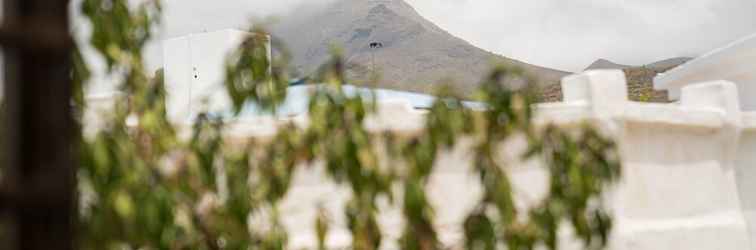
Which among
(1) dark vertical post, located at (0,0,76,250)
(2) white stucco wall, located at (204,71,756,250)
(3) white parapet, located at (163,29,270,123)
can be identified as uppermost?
(3) white parapet, located at (163,29,270,123)

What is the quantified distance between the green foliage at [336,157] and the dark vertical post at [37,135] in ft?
6.37

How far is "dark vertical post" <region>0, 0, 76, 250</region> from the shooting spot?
1354 millimetres

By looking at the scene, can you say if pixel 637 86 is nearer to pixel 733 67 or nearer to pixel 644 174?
pixel 733 67

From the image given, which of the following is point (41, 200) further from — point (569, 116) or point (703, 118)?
point (703, 118)

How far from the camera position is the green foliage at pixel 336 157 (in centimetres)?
362

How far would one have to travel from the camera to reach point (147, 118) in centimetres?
376

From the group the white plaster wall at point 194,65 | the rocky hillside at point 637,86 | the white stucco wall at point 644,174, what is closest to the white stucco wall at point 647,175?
the white stucco wall at point 644,174

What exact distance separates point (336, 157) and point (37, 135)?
2224mm

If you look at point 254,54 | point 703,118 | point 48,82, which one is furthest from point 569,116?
point 48,82

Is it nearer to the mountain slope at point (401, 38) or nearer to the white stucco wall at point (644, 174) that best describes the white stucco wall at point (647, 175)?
the white stucco wall at point (644, 174)

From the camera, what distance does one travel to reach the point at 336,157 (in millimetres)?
3568

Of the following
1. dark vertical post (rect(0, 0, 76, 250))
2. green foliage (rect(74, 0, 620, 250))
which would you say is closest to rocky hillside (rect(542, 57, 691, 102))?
green foliage (rect(74, 0, 620, 250))

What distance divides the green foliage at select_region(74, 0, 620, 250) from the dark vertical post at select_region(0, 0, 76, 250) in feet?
6.37

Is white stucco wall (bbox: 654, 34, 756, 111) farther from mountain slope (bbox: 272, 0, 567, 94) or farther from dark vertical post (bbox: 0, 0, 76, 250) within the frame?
mountain slope (bbox: 272, 0, 567, 94)
